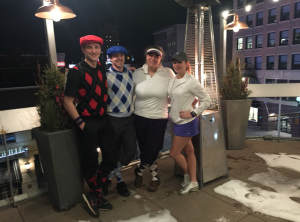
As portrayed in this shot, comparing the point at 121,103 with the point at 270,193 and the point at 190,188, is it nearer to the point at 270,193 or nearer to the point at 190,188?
the point at 190,188

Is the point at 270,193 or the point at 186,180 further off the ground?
the point at 186,180

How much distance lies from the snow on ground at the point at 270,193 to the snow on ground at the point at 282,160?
0.10 feet

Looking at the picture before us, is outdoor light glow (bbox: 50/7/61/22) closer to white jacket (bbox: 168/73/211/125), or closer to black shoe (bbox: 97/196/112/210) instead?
white jacket (bbox: 168/73/211/125)

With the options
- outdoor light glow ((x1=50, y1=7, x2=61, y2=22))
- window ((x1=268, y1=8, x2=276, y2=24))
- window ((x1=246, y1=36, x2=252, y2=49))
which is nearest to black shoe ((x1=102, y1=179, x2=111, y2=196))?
outdoor light glow ((x1=50, y1=7, x2=61, y2=22))

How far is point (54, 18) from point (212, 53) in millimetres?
2145

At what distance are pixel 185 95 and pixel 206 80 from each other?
2.49ft

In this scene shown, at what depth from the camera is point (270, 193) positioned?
2.96 meters

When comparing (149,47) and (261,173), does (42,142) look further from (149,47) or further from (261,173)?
(261,173)

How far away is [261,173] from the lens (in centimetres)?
357

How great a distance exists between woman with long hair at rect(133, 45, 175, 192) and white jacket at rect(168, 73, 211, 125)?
14cm

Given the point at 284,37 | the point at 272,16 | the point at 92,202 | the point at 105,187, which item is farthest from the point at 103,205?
the point at 272,16

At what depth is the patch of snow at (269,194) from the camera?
101 inches

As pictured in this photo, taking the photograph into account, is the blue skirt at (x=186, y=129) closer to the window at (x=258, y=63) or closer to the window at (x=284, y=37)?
the window at (x=284, y=37)

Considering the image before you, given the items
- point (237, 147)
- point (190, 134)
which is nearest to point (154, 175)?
point (190, 134)
